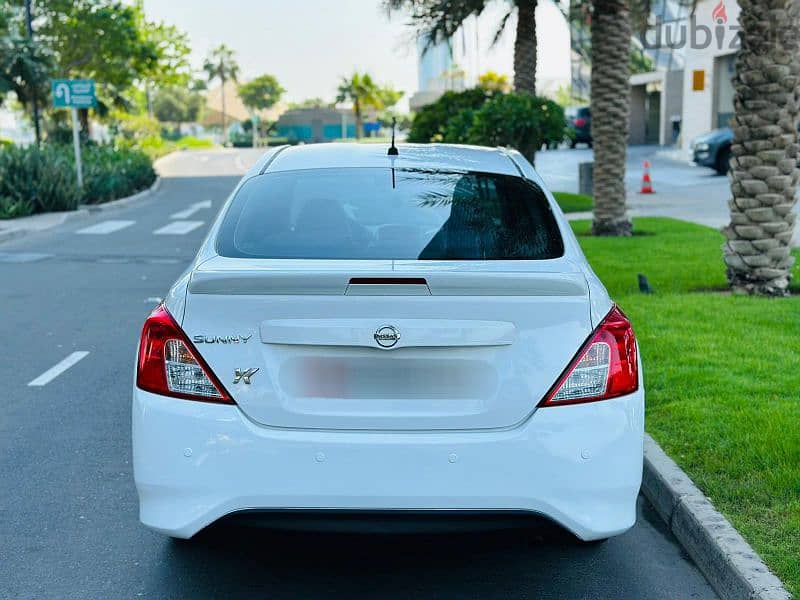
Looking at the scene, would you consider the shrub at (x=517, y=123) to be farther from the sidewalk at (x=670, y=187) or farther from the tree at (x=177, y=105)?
the tree at (x=177, y=105)

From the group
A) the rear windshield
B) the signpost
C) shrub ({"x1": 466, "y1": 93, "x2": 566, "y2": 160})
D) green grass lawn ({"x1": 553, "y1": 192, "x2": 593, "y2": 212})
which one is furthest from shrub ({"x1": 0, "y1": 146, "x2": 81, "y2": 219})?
the rear windshield

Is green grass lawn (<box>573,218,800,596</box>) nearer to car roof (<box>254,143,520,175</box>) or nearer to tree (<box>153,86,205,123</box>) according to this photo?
car roof (<box>254,143,520,175</box>)

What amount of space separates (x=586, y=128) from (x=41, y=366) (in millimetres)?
43200

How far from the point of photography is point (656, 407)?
6027mm

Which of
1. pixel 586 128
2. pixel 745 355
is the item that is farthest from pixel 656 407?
pixel 586 128

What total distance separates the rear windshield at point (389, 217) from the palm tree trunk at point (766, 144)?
5.46 m

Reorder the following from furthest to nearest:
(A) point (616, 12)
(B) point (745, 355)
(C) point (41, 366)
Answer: (A) point (616, 12), (C) point (41, 366), (B) point (745, 355)

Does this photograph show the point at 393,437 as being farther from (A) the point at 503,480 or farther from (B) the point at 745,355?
(B) the point at 745,355

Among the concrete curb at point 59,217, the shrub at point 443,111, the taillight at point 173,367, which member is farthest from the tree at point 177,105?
the taillight at point 173,367

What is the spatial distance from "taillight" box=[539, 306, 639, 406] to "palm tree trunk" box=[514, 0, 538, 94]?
19052 millimetres

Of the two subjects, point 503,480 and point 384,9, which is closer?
point 503,480

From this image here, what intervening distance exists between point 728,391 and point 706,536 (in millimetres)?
2192

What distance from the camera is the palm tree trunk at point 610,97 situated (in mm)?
14922

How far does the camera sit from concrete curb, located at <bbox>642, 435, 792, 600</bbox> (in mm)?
3734
